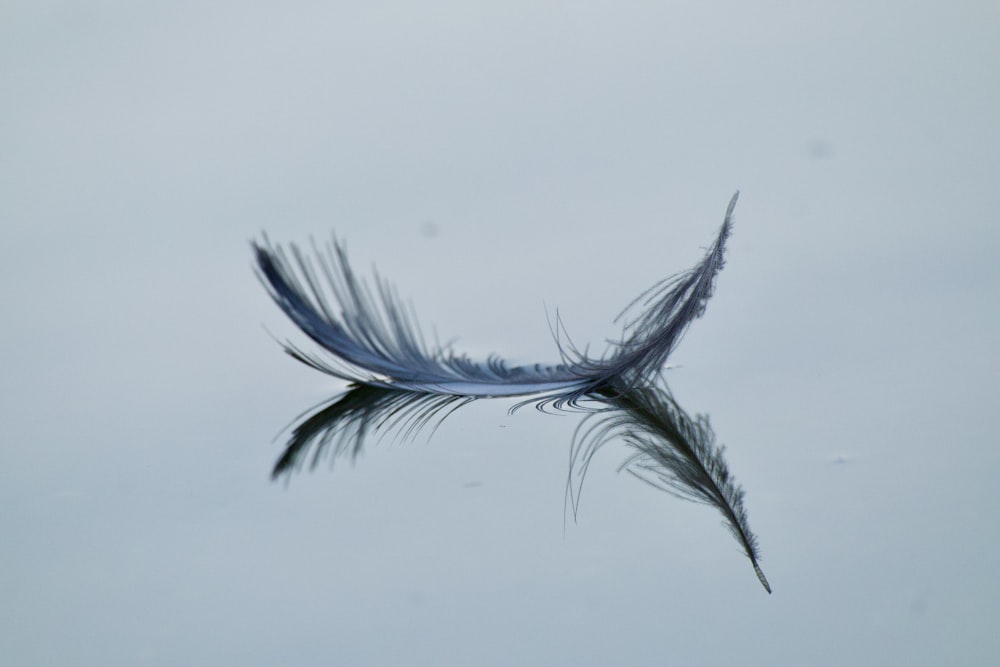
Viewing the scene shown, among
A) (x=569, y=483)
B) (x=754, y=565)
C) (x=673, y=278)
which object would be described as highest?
(x=673, y=278)

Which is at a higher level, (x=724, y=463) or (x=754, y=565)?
(x=724, y=463)

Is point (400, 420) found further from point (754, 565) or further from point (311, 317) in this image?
point (754, 565)

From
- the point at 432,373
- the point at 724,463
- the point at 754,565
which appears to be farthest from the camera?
the point at 432,373

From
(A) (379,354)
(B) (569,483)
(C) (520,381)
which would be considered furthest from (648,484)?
(A) (379,354)

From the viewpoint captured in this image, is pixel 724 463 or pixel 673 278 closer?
pixel 724 463
